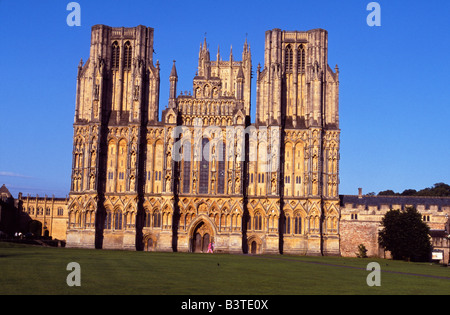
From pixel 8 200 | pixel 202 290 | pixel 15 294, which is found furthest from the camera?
pixel 8 200

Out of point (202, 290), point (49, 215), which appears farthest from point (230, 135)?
point (49, 215)

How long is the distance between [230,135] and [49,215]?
263ft

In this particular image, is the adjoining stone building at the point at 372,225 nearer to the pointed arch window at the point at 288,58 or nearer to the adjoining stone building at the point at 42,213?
the pointed arch window at the point at 288,58

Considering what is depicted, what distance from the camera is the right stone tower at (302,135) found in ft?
266

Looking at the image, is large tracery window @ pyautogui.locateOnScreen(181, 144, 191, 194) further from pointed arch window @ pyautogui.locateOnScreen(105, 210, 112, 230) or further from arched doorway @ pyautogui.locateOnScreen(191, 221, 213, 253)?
pointed arch window @ pyautogui.locateOnScreen(105, 210, 112, 230)

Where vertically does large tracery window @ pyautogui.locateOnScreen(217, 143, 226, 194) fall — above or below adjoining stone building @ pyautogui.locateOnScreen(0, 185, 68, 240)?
above

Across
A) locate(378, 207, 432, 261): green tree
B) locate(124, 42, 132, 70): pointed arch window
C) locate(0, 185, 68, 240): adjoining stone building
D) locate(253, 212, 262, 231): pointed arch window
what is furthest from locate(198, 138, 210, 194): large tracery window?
locate(0, 185, 68, 240): adjoining stone building

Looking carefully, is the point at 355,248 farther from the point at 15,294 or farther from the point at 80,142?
the point at 15,294

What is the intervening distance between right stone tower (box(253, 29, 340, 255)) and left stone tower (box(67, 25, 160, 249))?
15.8m

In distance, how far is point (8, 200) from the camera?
14675 cm

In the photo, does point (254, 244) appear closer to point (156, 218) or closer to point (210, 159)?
point (210, 159)

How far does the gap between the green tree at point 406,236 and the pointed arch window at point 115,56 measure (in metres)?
42.9

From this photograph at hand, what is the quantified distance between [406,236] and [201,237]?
26.8 metres

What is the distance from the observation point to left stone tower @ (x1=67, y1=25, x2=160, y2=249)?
82.4 m
